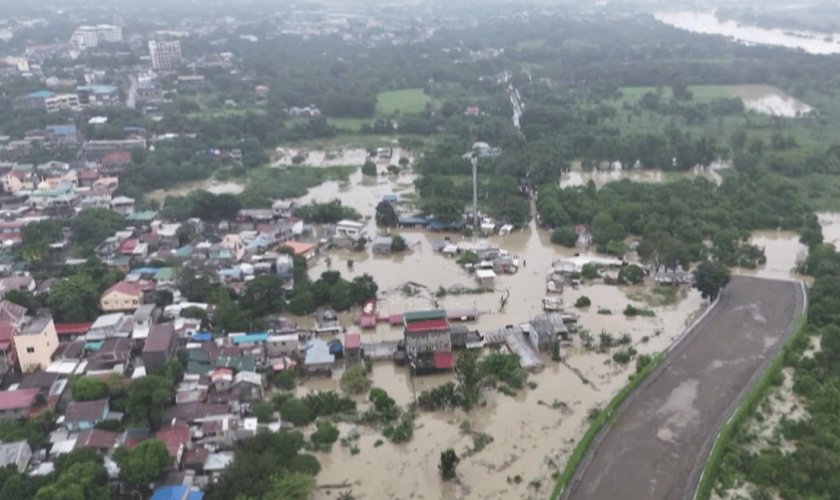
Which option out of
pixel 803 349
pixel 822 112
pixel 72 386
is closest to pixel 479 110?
pixel 822 112

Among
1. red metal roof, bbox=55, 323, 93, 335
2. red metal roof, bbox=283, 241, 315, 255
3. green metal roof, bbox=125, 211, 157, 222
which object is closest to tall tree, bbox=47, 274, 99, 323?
red metal roof, bbox=55, 323, 93, 335

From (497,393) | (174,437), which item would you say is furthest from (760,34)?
(174,437)

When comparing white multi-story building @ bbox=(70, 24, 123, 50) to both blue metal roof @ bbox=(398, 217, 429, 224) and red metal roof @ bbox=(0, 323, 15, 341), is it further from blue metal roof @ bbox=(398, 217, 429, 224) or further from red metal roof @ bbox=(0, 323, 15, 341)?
red metal roof @ bbox=(0, 323, 15, 341)

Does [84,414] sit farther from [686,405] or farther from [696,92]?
[696,92]

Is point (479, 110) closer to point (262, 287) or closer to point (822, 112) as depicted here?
point (822, 112)

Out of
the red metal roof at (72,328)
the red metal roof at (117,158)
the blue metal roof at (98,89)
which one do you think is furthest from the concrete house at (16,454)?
the blue metal roof at (98,89)
